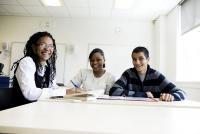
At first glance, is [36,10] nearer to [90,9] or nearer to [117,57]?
[90,9]

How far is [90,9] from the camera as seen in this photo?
183 inches

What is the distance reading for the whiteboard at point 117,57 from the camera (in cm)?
512

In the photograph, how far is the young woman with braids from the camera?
1.64 meters

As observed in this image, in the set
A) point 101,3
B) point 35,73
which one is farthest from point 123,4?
point 35,73

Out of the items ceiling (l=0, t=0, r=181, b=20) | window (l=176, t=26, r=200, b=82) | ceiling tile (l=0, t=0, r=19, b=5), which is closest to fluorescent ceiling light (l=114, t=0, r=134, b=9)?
ceiling (l=0, t=0, r=181, b=20)

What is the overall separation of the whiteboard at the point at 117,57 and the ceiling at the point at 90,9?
0.69 metres

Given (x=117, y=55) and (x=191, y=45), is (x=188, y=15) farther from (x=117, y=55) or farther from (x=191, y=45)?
(x=117, y=55)

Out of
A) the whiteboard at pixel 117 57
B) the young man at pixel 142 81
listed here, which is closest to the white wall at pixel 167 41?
the whiteboard at pixel 117 57

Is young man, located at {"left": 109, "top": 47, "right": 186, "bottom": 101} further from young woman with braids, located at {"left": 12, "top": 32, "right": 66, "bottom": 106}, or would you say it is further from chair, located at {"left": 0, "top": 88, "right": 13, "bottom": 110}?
chair, located at {"left": 0, "top": 88, "right": 13, "bottom": 110}

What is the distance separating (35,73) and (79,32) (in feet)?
11.5

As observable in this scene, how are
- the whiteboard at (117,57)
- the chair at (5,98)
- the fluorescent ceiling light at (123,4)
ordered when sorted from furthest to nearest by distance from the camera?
the whiteboard at (117,57)
the fluorescent ceiling light at (123,4)
the chair at (5,98)

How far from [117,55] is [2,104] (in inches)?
155

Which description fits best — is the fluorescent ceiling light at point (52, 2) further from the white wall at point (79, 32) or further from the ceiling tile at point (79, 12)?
the white wall at point (79, 32)

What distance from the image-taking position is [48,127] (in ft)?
1.82
